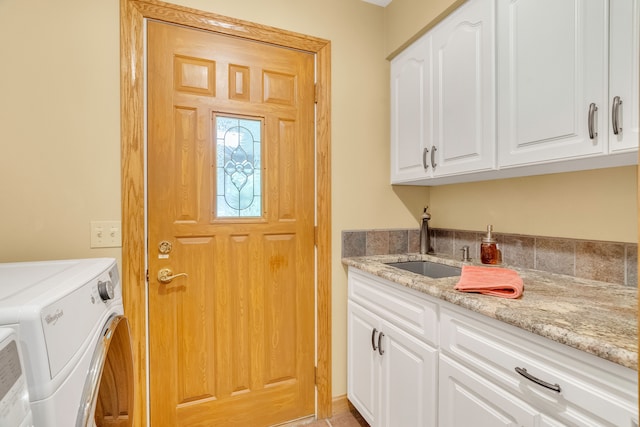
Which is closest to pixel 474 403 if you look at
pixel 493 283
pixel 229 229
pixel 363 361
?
pixel 493 283

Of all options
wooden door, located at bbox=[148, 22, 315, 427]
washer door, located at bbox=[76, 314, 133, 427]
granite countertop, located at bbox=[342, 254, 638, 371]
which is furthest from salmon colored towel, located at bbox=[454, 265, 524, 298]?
washer door, located at bbox=[76, 314, 133, 427]

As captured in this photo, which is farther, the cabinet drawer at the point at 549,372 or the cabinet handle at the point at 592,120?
the cabinet handle at the point at 592,120

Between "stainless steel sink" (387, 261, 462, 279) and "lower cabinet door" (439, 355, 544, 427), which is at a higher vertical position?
"stainless steel sink" (387, 261, 462, 279)

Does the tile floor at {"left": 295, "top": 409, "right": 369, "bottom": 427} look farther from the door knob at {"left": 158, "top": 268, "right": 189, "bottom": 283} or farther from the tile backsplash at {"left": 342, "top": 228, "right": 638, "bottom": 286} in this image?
the door knob at {"left": 158, "top": 268, "right": 189, "bottom": 283}

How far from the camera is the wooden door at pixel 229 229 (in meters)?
1.48

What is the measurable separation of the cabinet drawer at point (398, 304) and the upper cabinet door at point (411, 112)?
0.65 meters

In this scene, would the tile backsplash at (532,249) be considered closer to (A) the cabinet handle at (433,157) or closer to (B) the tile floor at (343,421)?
(A) the cabinet handle at (433,157)

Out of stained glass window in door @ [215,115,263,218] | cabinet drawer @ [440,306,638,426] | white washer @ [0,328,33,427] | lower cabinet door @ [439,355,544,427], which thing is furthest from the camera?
stained glass window in door @ [215,115,263,218]

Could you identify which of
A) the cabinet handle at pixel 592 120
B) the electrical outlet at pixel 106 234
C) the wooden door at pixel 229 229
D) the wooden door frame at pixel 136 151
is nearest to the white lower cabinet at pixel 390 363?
the wooden door at pixel 229 229

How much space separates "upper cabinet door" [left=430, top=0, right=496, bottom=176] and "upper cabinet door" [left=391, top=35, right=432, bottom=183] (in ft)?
0.20

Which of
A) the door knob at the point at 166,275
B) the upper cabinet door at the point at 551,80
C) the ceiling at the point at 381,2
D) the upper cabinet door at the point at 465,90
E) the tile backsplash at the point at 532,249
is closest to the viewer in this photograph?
the upper cabinet door at the point at 551,80

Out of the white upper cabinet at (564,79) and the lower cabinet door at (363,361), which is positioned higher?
the white upper cabinet at (564,79)

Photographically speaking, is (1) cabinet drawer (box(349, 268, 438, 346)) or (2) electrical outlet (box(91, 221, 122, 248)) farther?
(2) electrical outlet (box(91, 221, 122, 248))

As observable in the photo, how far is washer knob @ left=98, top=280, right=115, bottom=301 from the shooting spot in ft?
3.03
